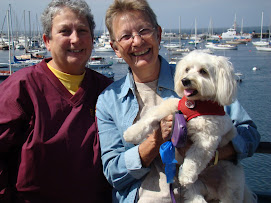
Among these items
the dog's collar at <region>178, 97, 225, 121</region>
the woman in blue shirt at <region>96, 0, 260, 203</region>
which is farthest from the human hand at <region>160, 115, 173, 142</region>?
the dog's collar at <region>178, 97, 225, 121</region>

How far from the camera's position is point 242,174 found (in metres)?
2.28

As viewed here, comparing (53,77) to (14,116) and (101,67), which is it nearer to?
(14,116)

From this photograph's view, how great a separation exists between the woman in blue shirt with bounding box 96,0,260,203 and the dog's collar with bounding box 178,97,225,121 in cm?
22

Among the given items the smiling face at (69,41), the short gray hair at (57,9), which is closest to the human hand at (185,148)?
the smiling face at (69,41)

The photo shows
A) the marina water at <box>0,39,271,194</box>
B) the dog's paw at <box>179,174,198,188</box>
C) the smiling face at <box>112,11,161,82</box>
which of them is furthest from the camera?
the marina water at <box>0,39,271,194</box>

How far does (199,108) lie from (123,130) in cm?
64

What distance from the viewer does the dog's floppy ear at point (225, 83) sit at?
6.87ft

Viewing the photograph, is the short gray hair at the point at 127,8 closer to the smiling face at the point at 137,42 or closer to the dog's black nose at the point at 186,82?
the smiling face at the point at 137,42

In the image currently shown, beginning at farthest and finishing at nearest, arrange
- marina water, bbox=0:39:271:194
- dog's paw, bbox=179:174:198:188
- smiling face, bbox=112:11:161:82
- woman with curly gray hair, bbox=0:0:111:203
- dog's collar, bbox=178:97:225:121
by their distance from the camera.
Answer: marina water, bbox=0:39:271:194
smiling face, bbox=112:11:161:82
woman with curly gray hair, bbox=0:0:111:203
dog's collar, bbox=178:97:225:121
dog's paw, bbox=179:174:198:188

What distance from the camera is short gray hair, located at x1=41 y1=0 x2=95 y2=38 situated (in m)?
2.54

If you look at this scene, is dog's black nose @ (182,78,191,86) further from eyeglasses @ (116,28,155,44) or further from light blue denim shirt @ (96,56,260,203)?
eyeglasses @ (116,28,155,44)

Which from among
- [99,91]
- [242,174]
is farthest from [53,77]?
[242,174]

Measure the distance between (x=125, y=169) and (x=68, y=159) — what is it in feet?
1.57

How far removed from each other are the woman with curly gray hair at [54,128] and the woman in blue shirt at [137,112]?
0.16 m
